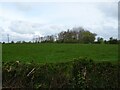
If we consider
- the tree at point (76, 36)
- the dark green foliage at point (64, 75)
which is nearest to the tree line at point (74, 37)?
the tree at point (76, 36)

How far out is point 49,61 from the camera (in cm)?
726

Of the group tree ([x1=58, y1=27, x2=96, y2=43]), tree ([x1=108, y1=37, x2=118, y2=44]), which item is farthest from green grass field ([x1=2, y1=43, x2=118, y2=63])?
tree ([x1=58, y1=27, x2=96, y2=43])

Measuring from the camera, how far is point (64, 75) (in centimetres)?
692

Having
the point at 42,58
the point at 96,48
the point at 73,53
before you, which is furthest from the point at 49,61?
the point at 96,48

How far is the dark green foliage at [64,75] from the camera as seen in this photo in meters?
6.89

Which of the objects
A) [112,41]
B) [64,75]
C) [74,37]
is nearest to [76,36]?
[74,37]

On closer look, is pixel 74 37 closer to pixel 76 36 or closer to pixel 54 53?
pixel 76 36

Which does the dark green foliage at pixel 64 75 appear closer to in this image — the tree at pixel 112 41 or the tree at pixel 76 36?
the tree at pixel 112 41

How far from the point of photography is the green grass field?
7543 millimetres

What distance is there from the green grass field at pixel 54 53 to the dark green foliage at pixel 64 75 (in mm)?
351

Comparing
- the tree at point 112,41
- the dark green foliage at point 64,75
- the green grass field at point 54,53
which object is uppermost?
the tree at point 112,41

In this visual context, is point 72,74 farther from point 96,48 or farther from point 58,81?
point 96,48

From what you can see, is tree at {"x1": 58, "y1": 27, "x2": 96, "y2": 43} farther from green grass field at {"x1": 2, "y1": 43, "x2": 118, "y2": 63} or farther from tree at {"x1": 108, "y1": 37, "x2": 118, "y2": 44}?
tree at {"x1": 108, "y1": 37, "x2": 118, "y2": 44}

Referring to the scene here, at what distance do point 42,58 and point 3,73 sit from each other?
3.42ft
